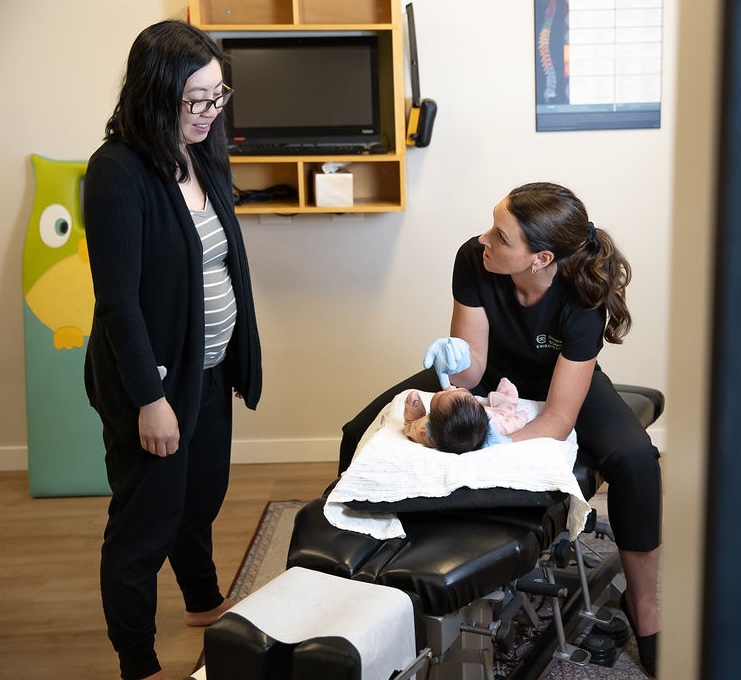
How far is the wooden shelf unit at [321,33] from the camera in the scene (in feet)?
10.0

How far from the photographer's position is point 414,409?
→ 74.7 inches

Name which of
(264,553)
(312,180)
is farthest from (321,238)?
(264,553)

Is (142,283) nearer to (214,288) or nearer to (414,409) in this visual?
(214,288)

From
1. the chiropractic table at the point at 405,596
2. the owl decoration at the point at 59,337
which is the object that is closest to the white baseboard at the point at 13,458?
the owl decoration at the point at 59,337

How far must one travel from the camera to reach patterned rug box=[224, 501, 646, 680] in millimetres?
2029

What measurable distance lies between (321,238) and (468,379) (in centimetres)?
141

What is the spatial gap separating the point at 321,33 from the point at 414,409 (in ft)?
5.74

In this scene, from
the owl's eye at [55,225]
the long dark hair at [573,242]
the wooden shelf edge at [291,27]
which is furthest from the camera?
the owl's eye at [55,225]

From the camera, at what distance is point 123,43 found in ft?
10.7

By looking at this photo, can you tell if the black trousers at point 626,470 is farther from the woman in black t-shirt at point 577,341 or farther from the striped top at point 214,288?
the striped top at point 214,288

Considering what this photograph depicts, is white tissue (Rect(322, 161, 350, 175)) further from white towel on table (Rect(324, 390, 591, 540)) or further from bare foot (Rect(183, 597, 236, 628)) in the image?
white towel on table (Rect(324, 390, 591, 540))

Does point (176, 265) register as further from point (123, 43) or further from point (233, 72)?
point (123, 43)

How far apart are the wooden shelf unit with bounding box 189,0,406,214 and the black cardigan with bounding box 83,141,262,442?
51.4 inches

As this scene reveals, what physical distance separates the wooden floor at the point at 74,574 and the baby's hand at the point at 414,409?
0.80 metres
